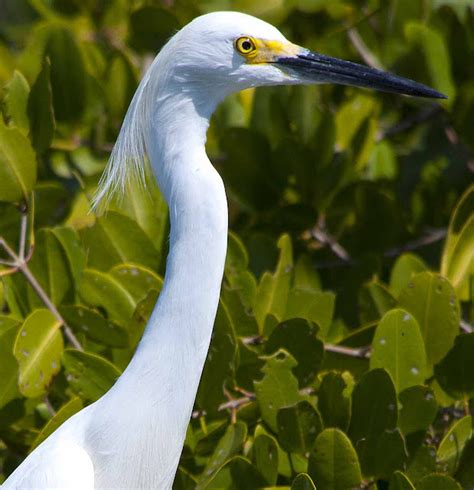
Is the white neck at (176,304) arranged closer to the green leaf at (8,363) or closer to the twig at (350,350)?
the green leaf at (8,363)

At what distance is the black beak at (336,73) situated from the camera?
9.09 feet

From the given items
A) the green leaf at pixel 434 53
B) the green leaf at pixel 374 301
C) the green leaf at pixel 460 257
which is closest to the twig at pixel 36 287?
the green leaf at pixel 374 301

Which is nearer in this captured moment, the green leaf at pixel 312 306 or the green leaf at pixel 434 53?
the green leaf at pixel 312 306

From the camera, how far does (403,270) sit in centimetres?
359

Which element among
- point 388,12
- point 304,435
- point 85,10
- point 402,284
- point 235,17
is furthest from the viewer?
point 85,10

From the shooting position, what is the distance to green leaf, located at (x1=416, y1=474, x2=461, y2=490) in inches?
105

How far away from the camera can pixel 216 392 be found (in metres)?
3.03

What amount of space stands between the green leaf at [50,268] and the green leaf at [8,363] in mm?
198

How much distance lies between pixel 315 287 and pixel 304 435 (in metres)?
0.91

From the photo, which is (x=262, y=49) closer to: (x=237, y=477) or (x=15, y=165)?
(x=15, y=165)

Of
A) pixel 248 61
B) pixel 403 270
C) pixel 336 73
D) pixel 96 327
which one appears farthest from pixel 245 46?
pixel 403 270

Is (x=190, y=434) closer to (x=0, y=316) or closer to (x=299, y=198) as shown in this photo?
(x=0, y=316)

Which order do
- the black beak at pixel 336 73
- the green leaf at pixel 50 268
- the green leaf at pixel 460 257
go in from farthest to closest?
the green leaf at pixel 460 257
the green leaf at pixel 50 268
the black beak at pixel 336 73

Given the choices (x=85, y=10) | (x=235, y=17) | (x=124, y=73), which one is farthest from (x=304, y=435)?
(x=85, y=10)
